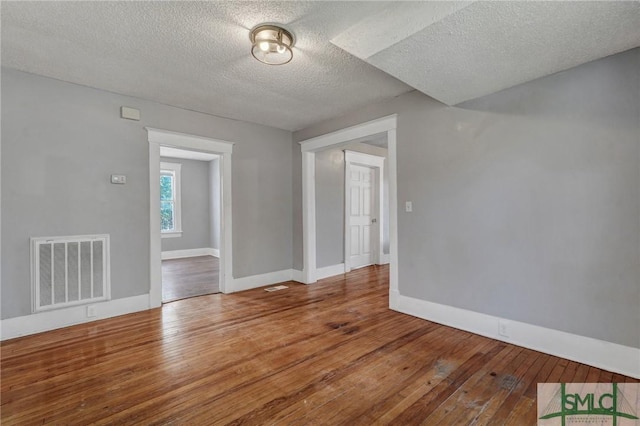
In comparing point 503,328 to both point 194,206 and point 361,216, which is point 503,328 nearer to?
→ point 361,216

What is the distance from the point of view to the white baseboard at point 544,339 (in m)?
2.07

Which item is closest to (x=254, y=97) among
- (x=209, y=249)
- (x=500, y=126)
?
(x=500, y=126)

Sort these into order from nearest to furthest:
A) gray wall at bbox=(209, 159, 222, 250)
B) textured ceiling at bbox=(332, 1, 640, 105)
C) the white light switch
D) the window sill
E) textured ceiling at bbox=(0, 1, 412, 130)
Answer: textured ceiling at bbox=(332, 1, 640, 105) → textured ceiling at bbox=(0, 1, 412, 130) → the white light switch → the window sill → gray wall at bbox=(209, 159, 222, 250)

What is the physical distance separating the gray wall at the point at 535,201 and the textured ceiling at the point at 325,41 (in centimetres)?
29

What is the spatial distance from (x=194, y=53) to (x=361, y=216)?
4230 mm

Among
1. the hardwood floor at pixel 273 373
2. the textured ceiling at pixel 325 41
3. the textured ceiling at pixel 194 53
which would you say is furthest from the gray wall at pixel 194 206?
the textured ceiling at pixel 325 41

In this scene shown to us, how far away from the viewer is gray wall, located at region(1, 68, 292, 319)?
9.02 feet

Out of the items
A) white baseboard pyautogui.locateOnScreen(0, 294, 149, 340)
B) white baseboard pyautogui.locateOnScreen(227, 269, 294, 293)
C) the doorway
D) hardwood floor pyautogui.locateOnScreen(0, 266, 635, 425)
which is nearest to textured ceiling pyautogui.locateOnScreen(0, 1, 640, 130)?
hardwood floor pyautogui.locateOnScreen(0, 266, 635, 425)

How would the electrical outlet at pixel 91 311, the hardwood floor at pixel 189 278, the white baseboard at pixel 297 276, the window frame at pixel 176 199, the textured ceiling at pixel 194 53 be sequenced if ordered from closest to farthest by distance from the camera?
the textured ceiling at pixel 194 53 → the electrical outlet at pixel 91 311 → the hardwood floor at pixel 189 278 → the white baseboard at pixel 297 276 → the window frame at pixel 176 199

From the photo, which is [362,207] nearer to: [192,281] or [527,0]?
[192,281]

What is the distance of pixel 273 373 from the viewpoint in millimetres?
2119

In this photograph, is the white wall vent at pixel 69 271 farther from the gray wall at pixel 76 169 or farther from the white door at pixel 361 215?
the white door at pixel 361 215

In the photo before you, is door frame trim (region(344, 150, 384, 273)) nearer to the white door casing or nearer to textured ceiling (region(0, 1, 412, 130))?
the white door casing

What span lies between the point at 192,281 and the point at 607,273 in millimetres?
5160
